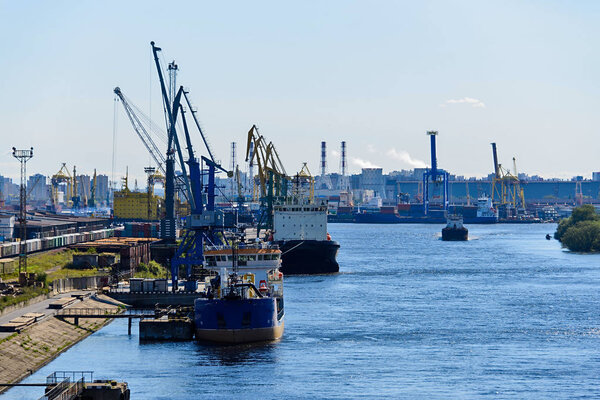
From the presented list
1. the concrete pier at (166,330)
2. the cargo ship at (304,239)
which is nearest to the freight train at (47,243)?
the cargo ship at (304,239)

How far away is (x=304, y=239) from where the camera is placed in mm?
121688

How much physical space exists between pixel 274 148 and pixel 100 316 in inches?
3716

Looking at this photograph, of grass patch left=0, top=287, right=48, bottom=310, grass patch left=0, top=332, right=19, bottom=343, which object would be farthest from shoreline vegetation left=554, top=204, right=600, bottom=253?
grass patch left=0, top=332, right=19, bottom=343

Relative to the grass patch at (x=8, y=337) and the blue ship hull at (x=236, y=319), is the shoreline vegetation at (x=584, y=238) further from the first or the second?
the grass patch at (x=8, y=337)

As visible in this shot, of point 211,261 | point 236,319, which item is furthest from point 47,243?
point 236,319

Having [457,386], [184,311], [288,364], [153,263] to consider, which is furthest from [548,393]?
[153,263]

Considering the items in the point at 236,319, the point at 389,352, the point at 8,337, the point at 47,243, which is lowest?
the point at 389,352

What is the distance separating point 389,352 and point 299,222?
63.7m

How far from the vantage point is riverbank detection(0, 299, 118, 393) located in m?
50.2

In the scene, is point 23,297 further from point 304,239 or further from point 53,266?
point 304,239

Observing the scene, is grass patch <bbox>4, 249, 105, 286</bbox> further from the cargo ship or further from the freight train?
the cargo ship

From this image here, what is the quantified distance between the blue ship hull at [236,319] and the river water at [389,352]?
87 cm

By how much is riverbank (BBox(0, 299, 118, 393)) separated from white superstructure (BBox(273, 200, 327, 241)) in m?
53.7

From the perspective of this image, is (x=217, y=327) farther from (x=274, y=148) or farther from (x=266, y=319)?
(x=274, y=148)
